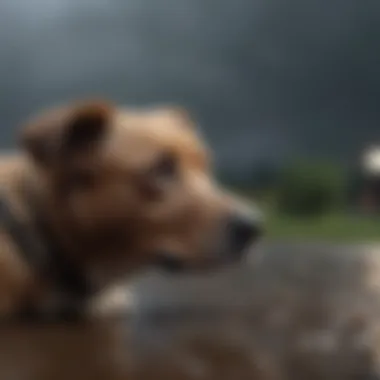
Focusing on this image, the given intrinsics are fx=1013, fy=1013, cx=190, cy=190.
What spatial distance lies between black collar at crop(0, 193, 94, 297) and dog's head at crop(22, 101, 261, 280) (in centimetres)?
3

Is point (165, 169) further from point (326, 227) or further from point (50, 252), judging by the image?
point (326, 227)

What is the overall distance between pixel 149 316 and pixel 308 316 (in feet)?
0.67

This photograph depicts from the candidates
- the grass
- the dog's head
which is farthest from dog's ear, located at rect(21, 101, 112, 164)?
the grass

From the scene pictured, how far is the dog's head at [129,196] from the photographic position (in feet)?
3.93

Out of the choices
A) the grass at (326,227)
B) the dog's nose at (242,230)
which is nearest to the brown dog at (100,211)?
the dog's nose at (242,230)

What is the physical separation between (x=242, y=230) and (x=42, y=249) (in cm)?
25

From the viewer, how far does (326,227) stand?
122 inches

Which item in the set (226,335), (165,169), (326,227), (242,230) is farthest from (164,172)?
(326,227)

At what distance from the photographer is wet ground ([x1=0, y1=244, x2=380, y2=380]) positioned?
79 centimetres

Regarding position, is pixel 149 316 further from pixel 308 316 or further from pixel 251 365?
pixel 251 365

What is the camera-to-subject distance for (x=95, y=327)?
112 cm

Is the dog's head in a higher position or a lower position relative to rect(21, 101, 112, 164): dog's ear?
lower

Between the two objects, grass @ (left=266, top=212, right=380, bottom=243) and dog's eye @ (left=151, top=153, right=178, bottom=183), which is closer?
dog's eye @ (left=151, top=153, right=178, bottom=183)

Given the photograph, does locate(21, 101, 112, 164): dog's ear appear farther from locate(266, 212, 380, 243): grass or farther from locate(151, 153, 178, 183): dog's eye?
locate(266, 212, 380, 243): grass
